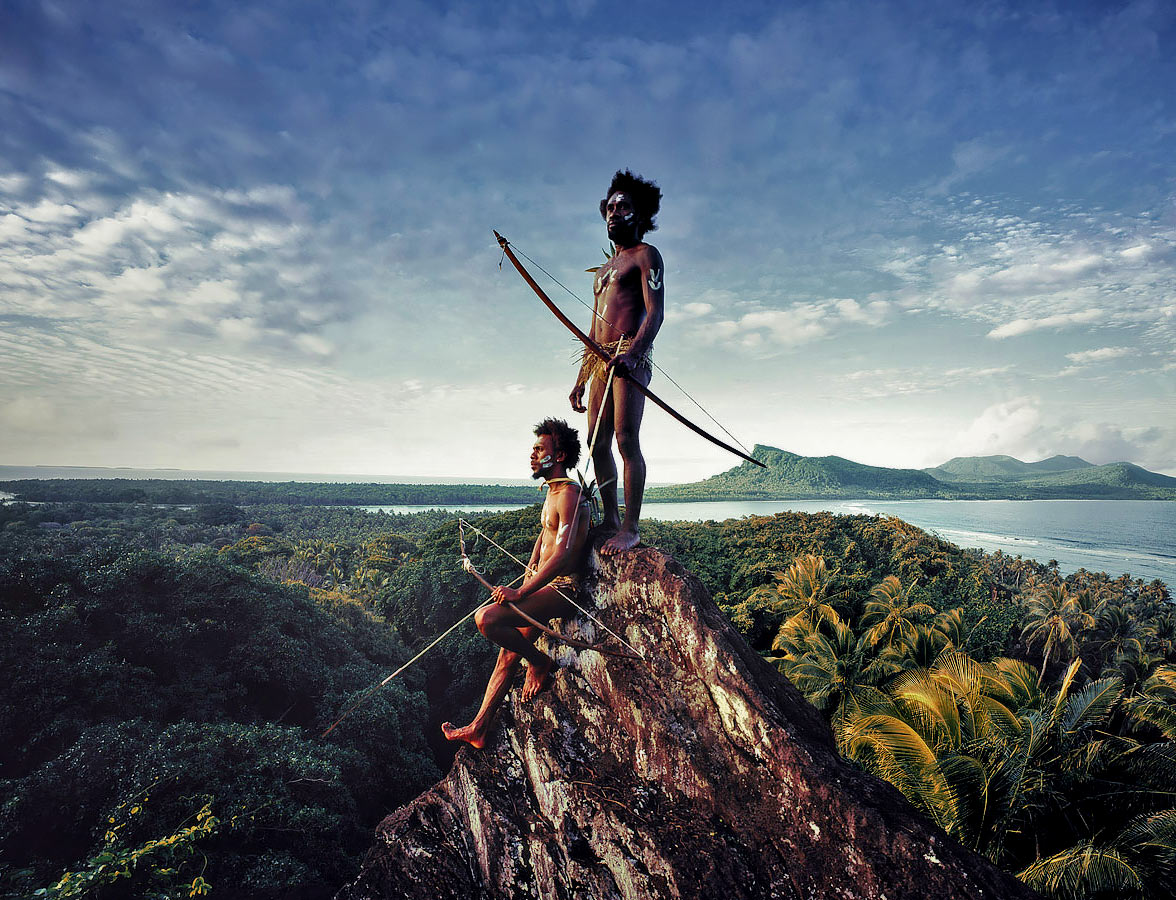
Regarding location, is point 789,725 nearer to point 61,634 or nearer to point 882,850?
point 882,850

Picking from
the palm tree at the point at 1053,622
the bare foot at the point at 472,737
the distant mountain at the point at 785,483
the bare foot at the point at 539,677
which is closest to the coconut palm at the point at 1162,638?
the palm tree at the point at 1053,622

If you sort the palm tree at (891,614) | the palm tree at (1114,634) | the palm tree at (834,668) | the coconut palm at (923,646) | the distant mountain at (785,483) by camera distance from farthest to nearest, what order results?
the distant mountain at (785,483) → the palm tree at (1114,634) → the palm tree at (891,614) → the coconut palm at (923,646) → the palm tree at (834,668)

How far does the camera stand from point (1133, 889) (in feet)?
19.9

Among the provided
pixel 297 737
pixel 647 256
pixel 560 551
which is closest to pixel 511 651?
pixel 560 551

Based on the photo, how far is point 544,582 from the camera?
411 centimetres

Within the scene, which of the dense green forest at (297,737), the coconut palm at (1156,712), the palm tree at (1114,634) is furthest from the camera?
the palm tree at (1114,634)

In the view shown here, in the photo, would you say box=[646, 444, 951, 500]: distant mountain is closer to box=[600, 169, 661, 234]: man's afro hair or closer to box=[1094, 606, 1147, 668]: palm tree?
box=[1094, 606, 1147, 668]: palm tree

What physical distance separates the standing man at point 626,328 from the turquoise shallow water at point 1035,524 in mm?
46941

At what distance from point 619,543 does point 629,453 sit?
0.80 m

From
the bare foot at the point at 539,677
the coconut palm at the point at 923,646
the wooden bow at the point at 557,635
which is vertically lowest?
the coconut palm at the point at 923,646

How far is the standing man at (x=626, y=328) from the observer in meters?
4.24

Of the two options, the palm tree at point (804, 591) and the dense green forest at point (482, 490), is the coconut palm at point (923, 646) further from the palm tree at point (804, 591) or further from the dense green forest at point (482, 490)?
the dense green forest at point (482, 490)

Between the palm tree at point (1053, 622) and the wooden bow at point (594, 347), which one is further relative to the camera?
the palm tree at point (1053, 622)

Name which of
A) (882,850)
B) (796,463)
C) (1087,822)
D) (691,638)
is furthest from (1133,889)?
(796,463)
